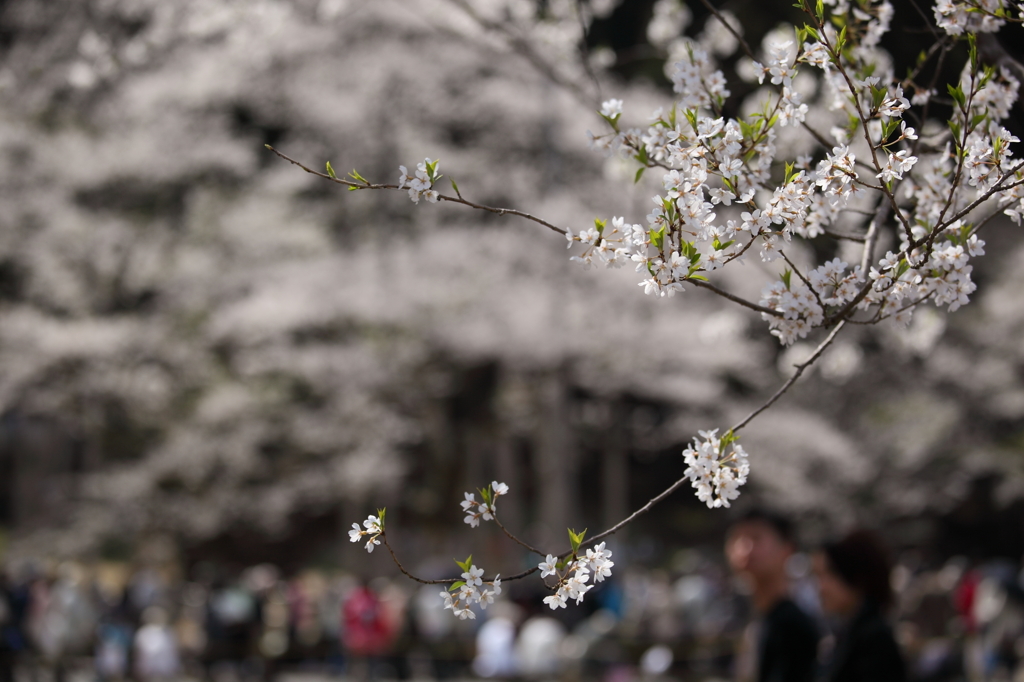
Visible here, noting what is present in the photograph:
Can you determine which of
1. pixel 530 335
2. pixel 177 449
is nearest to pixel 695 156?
pixel 530 335

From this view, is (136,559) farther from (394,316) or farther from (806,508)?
(806,508)

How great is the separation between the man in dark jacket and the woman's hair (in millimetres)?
235

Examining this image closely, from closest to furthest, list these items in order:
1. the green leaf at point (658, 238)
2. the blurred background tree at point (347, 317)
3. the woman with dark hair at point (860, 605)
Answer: the green leaf at point (658, 238) < the woman with dark hair at point (860, 605) < the blurred background tree at point (347, 317)

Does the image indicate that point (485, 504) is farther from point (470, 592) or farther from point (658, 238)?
point (658, 238)

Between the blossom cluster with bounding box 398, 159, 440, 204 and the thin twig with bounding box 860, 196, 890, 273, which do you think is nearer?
the blossom cluster with bounding box 398, 159, 440, 204

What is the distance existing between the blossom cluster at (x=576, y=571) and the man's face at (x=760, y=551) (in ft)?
5.92

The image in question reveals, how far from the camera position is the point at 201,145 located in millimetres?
14078

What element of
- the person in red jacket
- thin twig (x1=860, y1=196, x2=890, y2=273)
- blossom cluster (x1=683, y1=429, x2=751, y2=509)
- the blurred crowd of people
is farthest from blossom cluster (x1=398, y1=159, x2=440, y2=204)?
the person in red jacket

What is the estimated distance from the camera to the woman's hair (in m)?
3.01

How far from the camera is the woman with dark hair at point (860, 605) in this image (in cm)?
279

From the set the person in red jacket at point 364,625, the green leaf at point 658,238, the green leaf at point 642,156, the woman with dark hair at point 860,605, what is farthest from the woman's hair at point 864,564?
the person in red jacket at point 364,625

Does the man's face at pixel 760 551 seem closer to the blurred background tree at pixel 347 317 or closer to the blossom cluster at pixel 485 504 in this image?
the blossom cluster at pixel 485 504

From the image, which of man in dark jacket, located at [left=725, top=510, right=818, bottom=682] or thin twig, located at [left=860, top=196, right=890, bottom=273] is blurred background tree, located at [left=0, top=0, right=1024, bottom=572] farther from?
thin twig, located at [left=860, top=196, right=890, bottom=273]

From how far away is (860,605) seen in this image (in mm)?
3006
